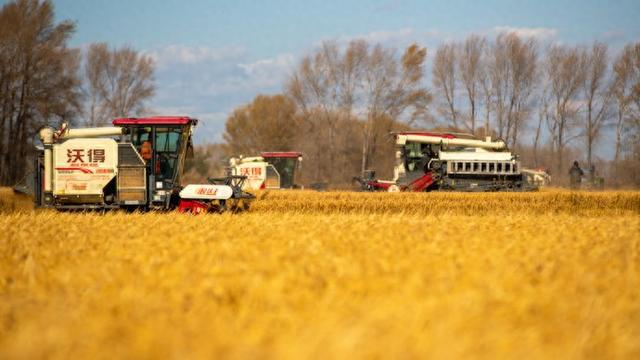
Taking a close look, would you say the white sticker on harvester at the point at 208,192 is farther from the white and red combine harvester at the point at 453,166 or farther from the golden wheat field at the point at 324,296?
the white and red combine harvester at the point at 453,166

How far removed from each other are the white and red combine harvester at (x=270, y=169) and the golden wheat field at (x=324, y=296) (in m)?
26.4

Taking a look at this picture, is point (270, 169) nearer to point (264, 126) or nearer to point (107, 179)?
point (107, 179)

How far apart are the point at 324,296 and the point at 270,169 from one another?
30199 millimetres

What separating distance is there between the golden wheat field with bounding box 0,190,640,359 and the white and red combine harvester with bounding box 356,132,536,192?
1701cm

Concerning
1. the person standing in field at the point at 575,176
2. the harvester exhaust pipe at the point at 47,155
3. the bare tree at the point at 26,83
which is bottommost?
the person standing in field at the point at 575,176

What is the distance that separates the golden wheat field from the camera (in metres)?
3.37

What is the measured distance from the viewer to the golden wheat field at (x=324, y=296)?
11.1 feet

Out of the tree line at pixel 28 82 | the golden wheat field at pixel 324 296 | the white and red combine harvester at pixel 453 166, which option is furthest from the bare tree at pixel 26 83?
the golden wheat field at pixel 324 296

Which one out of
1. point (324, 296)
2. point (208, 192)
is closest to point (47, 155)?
point (208, 192)

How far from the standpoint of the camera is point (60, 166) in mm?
15695

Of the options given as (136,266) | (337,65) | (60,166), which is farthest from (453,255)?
(337,65)

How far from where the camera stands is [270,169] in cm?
3431

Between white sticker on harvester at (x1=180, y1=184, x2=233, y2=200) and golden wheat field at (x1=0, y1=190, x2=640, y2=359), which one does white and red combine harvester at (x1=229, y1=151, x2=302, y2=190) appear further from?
golden wheat field at (x1=0, y1=190, x2=640, y2=359)

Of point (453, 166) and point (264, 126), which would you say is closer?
point (453, 166)
